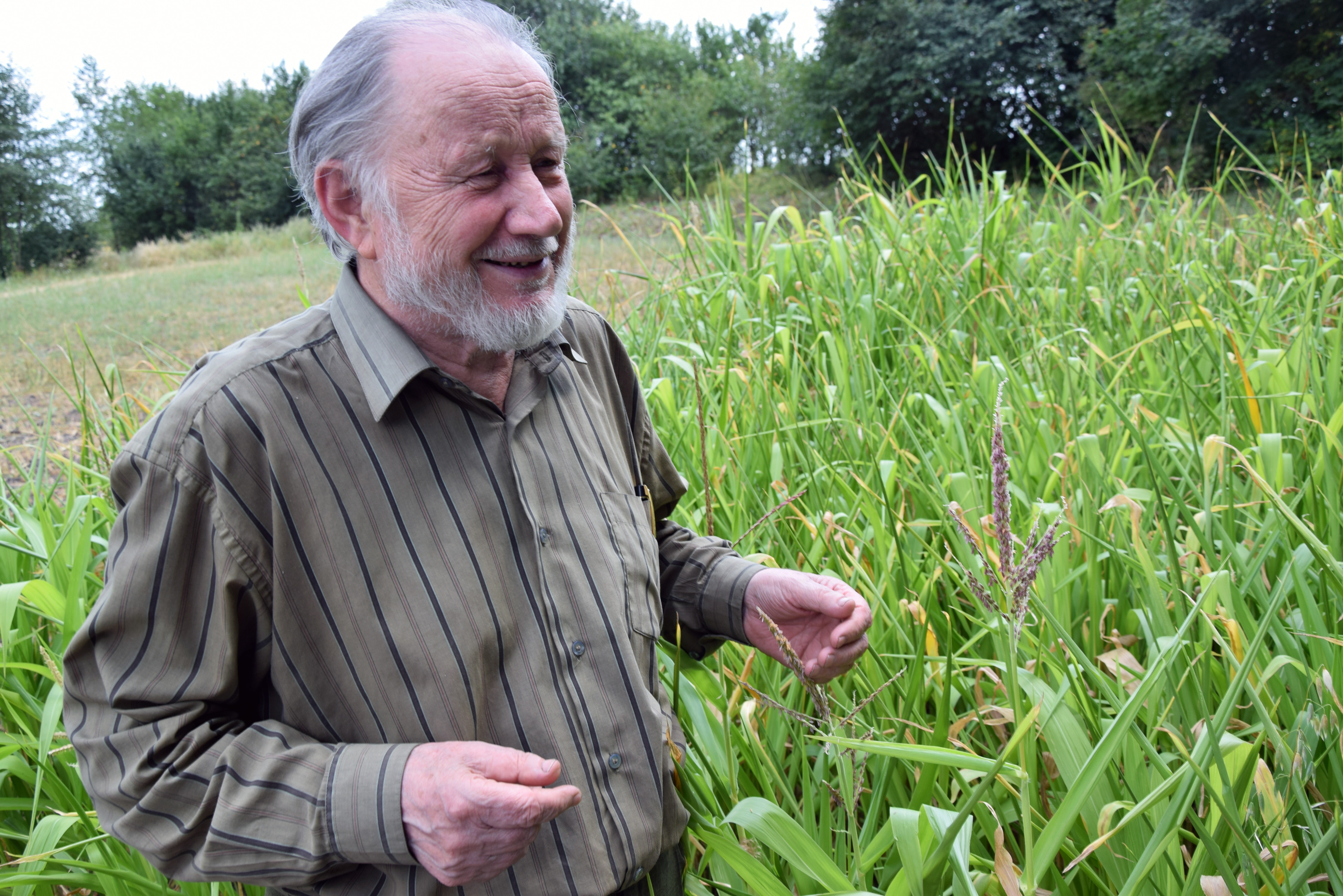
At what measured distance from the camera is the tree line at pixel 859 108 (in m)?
12.9

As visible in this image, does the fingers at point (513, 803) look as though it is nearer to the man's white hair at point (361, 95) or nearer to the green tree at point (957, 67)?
the man's white hair at point (361, 95)

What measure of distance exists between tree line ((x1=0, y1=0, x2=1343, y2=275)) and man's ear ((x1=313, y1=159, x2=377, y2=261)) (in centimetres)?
47

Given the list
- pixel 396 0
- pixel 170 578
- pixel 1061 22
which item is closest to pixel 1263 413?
pixel 396 0

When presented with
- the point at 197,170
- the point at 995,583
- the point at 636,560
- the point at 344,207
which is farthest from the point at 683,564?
the point at 197,170

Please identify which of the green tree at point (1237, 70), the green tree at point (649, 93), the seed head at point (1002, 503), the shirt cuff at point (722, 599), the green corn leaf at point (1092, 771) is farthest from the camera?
the green tree at point (649, 93)

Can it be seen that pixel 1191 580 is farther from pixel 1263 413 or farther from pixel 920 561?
pixel 1263 413

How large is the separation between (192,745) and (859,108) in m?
18.6

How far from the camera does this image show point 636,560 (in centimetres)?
130

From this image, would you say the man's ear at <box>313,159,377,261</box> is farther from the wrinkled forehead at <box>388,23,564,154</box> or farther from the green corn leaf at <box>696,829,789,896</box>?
the green corn leaf at <box>696,829,789,896</box>

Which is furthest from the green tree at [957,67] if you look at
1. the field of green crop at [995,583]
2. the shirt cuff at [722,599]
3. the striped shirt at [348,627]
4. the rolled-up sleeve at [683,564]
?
the striped shirt at [348,627]

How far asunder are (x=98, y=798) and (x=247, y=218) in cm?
3178

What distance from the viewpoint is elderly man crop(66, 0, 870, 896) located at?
99 centimetres

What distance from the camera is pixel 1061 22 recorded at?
16453mm

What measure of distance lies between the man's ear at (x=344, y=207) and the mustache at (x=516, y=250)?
153mm
